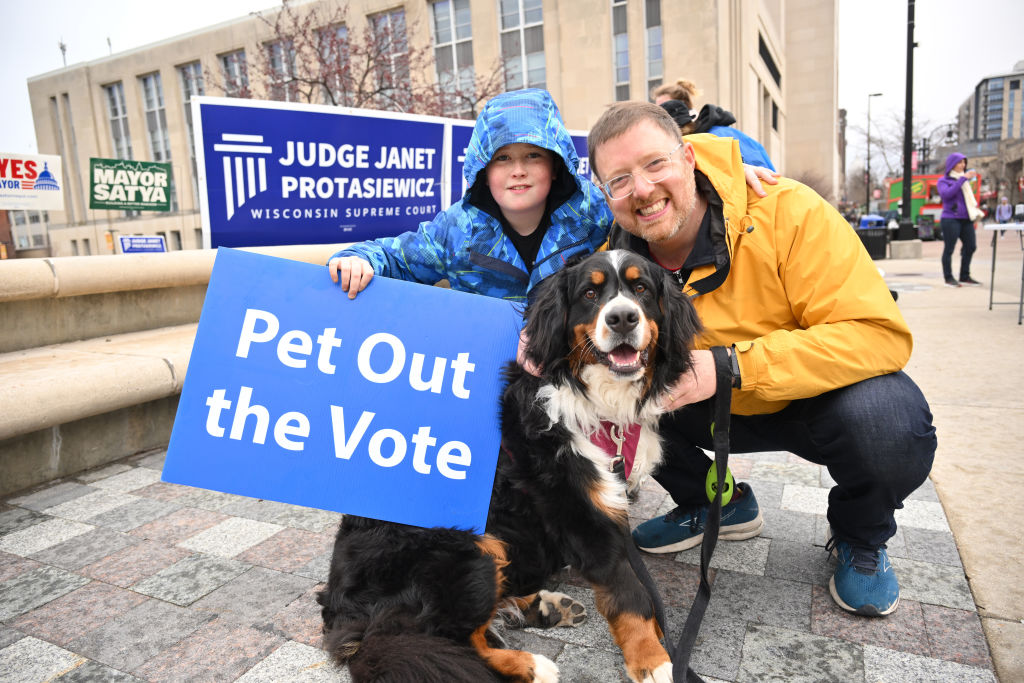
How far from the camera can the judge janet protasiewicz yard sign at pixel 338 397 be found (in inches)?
86.0

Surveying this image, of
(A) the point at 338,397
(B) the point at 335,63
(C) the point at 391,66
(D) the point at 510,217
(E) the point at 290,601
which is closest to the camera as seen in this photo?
(A) the point at 338,397

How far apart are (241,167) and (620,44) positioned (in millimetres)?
26621

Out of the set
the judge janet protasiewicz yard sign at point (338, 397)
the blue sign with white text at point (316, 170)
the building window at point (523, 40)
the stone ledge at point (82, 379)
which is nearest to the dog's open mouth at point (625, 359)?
the judge janet protasiewicz yard sign at point (338, 397)

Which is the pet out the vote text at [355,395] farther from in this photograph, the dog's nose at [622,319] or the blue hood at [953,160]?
the blue hood at [953,160]

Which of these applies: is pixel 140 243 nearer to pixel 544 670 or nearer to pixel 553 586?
pixel 553 586

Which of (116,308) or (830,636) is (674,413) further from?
(116,308)

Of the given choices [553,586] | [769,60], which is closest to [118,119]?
[769,60]

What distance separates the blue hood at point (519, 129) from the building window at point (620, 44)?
86.7ft

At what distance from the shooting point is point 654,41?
2695cm

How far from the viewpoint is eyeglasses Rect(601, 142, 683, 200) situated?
7.41 ft

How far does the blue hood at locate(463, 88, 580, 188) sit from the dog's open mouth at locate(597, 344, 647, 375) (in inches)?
43.8

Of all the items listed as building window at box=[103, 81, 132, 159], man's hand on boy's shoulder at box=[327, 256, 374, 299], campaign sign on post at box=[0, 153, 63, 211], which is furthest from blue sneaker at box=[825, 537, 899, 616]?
building window at box=[103, 81, 132, 159]

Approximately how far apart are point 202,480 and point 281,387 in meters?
0.41

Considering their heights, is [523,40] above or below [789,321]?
above
